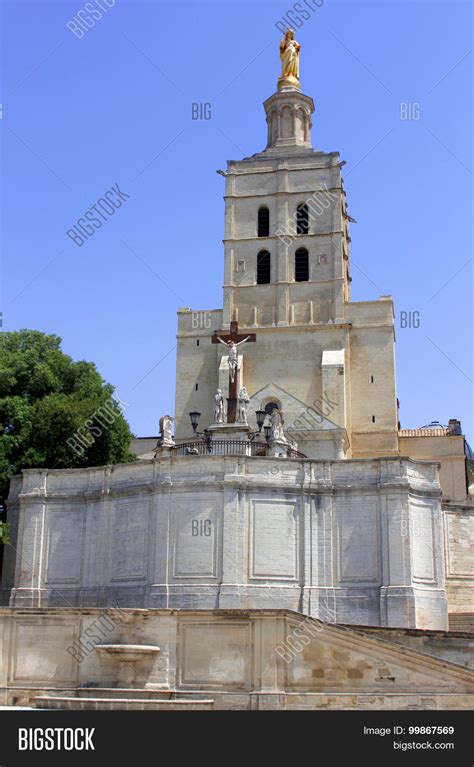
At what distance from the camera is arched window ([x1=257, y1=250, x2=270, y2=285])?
61.9m

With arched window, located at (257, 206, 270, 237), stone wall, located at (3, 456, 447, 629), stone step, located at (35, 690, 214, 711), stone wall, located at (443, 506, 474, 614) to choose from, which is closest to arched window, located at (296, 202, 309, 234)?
arched window, located at (257, 206, 270, 237)

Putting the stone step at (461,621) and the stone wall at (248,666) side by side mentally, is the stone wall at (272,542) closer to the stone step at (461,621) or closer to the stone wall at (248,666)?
the stone step at (461,621)

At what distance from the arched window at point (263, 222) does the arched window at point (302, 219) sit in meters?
1.99

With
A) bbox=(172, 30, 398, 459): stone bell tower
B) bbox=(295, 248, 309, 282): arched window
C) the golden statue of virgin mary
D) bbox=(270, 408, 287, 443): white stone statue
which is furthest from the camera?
the golden statue of virgin mary

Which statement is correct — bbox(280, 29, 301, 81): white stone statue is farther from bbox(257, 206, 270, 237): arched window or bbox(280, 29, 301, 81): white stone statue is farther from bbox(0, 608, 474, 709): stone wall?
bbox(0, 608, 474, 709): stone wall

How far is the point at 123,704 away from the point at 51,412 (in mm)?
20058

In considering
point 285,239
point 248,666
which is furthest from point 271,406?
point 248,666

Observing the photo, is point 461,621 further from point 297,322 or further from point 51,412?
point 297,322

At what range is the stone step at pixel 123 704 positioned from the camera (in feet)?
74.5

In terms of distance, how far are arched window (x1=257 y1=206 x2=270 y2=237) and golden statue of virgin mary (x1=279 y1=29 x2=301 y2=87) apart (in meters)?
10.4

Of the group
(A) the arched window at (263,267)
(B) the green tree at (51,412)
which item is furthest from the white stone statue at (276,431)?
(A) the arched window at (263,267)

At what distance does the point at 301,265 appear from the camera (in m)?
61.7
